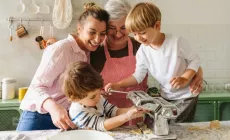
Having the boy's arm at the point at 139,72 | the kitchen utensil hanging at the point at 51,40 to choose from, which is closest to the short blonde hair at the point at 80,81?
the boy's arm at the point at 139,72

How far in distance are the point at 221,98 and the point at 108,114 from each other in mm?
1697

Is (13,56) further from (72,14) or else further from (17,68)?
(72,14)

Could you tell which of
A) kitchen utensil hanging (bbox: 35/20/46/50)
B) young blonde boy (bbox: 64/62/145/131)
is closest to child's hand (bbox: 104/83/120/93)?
young blonde boy (bbox: 64/62/145/131)

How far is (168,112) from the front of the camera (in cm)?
98

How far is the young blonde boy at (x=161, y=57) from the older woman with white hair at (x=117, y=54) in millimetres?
109

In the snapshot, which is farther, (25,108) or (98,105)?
(25,108)

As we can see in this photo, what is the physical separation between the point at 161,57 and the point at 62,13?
161cm

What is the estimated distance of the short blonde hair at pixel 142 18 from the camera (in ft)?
3.96

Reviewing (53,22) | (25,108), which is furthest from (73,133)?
(53,22)

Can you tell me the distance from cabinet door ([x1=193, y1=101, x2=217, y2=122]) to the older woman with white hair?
1.23m

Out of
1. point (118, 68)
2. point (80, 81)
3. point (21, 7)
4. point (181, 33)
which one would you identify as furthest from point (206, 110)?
point (21, 7)

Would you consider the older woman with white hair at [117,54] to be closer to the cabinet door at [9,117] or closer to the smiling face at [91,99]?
the smiling face at [91,99]

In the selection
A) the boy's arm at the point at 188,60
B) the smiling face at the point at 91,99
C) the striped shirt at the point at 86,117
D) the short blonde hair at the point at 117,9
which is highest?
the short blonde hair at the point at 117,9

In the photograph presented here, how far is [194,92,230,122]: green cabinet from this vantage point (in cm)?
259
